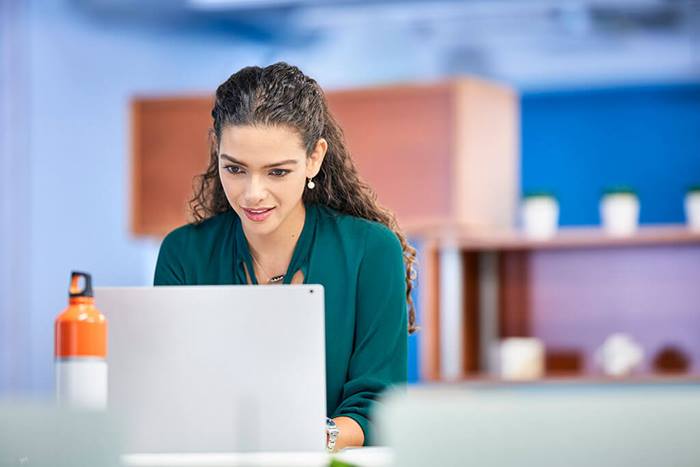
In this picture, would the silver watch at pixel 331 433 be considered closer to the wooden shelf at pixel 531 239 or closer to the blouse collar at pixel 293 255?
the blouse collar at pixel 293 255

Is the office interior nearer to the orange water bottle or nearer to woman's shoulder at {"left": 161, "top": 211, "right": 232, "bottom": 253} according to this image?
woman's shoulder at {"left": 161, "top": 211, "right": 232, "bottom": 253}

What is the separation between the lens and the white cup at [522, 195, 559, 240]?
4855 millimetres

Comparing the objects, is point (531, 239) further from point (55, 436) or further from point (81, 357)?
point (55, 436)

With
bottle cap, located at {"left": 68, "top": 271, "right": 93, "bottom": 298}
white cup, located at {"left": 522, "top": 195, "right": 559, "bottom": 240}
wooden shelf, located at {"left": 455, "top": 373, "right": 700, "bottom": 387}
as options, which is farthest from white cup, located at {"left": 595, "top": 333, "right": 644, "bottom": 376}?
bottle cap, located at {"left": 68, "top": 271, "right": 93, "bottom": 298}

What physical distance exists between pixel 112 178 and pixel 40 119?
45cm

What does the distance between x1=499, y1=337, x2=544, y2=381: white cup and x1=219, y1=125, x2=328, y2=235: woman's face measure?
106 inches

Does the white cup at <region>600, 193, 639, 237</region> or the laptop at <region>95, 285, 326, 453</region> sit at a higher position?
the white cup at <region>600, 193, 639, 237</region>

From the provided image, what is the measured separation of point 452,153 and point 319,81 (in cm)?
132

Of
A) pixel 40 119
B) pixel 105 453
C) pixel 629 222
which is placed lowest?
pixel 105 453

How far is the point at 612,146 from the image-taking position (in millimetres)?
5457

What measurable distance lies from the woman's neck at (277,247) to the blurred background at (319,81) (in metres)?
2.79

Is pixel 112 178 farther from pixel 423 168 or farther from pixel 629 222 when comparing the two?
pixel 629 222

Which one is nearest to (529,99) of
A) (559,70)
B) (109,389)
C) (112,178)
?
(559,70)

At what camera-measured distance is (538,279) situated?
509cm
